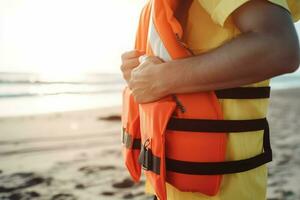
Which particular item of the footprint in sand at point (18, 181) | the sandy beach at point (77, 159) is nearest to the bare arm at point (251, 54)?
the sandy beach at point (77, 159)

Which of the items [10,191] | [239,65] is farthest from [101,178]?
[239,65]

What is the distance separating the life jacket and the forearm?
0.07m

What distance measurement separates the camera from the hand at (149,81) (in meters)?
1.40

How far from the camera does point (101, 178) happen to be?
17.2 feet

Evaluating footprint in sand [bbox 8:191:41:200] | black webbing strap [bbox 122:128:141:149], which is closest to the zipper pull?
black webbing strap [bbox 122:128:141:149]

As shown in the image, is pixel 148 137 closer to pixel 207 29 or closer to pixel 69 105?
pixel 207 29

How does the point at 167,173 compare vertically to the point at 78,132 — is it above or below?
above

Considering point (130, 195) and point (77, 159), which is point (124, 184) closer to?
point (130, 195)

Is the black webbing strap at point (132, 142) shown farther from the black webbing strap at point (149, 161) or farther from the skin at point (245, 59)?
the skin at point (245, 59)

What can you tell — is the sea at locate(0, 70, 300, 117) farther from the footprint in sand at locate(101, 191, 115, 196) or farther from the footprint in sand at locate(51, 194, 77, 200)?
the footprint in sand at locate(101, 191, 115, 196)

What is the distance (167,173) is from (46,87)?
1424cm

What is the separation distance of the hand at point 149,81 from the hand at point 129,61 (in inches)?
6.1

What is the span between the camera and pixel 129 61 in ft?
5.64

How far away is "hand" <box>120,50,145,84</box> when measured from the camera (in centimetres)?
170
